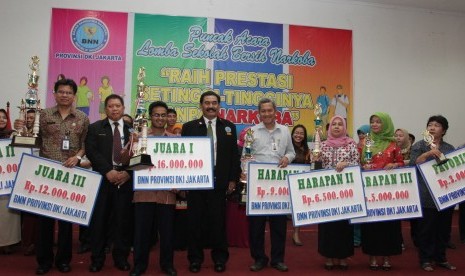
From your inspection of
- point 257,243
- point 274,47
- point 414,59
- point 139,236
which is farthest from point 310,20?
point 139,236

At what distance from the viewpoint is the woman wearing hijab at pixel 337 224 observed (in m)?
3.62

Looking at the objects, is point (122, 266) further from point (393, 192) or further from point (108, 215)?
point (393, 192)

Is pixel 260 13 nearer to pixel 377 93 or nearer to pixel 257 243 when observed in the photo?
pixel 377 93

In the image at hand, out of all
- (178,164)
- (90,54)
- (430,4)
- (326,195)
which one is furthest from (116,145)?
(430,4)

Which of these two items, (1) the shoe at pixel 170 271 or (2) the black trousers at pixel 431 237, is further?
(2) the black trousers at pixel 431 237

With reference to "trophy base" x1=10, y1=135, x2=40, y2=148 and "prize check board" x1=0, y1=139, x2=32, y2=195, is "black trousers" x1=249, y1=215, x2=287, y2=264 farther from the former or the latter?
"prize check board" x1=0, y1=139, x2=32, y2=195

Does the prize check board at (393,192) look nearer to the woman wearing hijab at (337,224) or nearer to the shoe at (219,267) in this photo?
the woman wearing hijab at (337,224)

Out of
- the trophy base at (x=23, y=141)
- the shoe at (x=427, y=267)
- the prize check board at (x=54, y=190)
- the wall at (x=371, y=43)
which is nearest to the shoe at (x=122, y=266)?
the prize check board at (x=54, y=190)

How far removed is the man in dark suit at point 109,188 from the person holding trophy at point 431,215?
8.83 feet

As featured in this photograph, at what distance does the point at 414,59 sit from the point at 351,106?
1908 mm

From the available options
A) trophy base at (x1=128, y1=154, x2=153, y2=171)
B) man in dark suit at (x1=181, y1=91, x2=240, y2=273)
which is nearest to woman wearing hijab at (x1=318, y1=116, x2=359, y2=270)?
man in dark suit at (x1=181, y1=91, x2=240, y2=273)

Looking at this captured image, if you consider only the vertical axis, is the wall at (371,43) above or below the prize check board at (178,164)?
above

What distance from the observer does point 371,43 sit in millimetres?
8398

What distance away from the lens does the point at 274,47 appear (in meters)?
7.82
